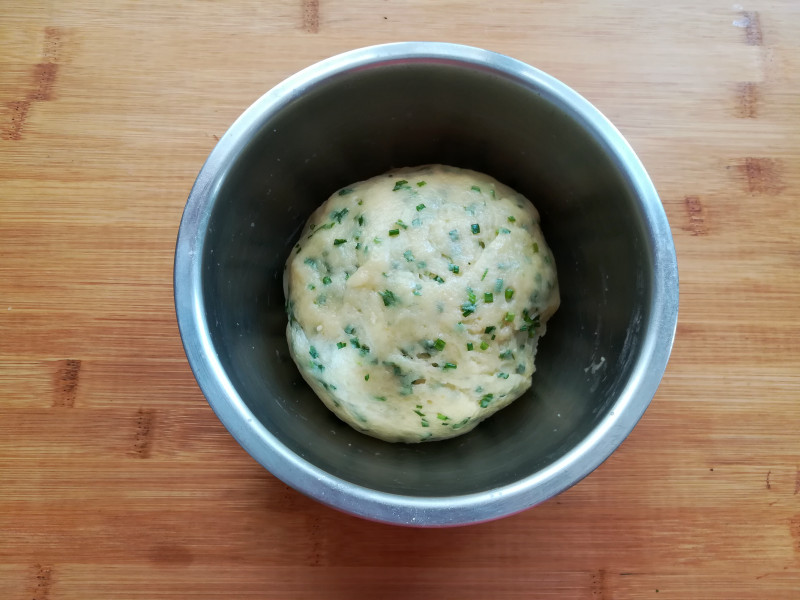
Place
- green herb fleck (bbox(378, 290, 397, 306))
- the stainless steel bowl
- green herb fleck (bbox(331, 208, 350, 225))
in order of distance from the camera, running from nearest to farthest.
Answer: the stainless steel bowl
green herb fleck (bbox(378, 290, 397, 306))
green herb fleck (bbox(331, 208, 350, 225))

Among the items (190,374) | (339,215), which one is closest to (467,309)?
(339,215)

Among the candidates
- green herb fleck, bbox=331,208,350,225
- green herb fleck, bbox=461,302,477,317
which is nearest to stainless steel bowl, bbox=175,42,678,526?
green herb fleck, bbox=331,208,350,225

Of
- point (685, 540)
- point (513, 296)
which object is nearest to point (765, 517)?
point (685, 540)

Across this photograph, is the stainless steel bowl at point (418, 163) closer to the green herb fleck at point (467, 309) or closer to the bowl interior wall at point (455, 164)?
the bowl interior wall at point (455, 164)

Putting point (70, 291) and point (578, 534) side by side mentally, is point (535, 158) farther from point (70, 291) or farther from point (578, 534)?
point (70, 291)

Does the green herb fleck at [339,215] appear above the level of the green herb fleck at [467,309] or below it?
above

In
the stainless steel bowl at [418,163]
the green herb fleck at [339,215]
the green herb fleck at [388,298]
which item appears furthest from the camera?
the green herb fleck at [339,215]

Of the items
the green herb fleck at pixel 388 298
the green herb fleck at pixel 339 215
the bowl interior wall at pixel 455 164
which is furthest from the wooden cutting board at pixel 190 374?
the green herb fleck at pixel 388 298

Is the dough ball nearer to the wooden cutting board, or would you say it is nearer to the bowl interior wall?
the bowl interior wall

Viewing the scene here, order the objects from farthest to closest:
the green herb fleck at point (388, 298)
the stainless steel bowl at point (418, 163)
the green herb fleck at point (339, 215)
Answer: the green herb fleck at point (339, 215) → the green herb fleck at point (388, 298) → the stainless steel bowl at point (418, 163)
